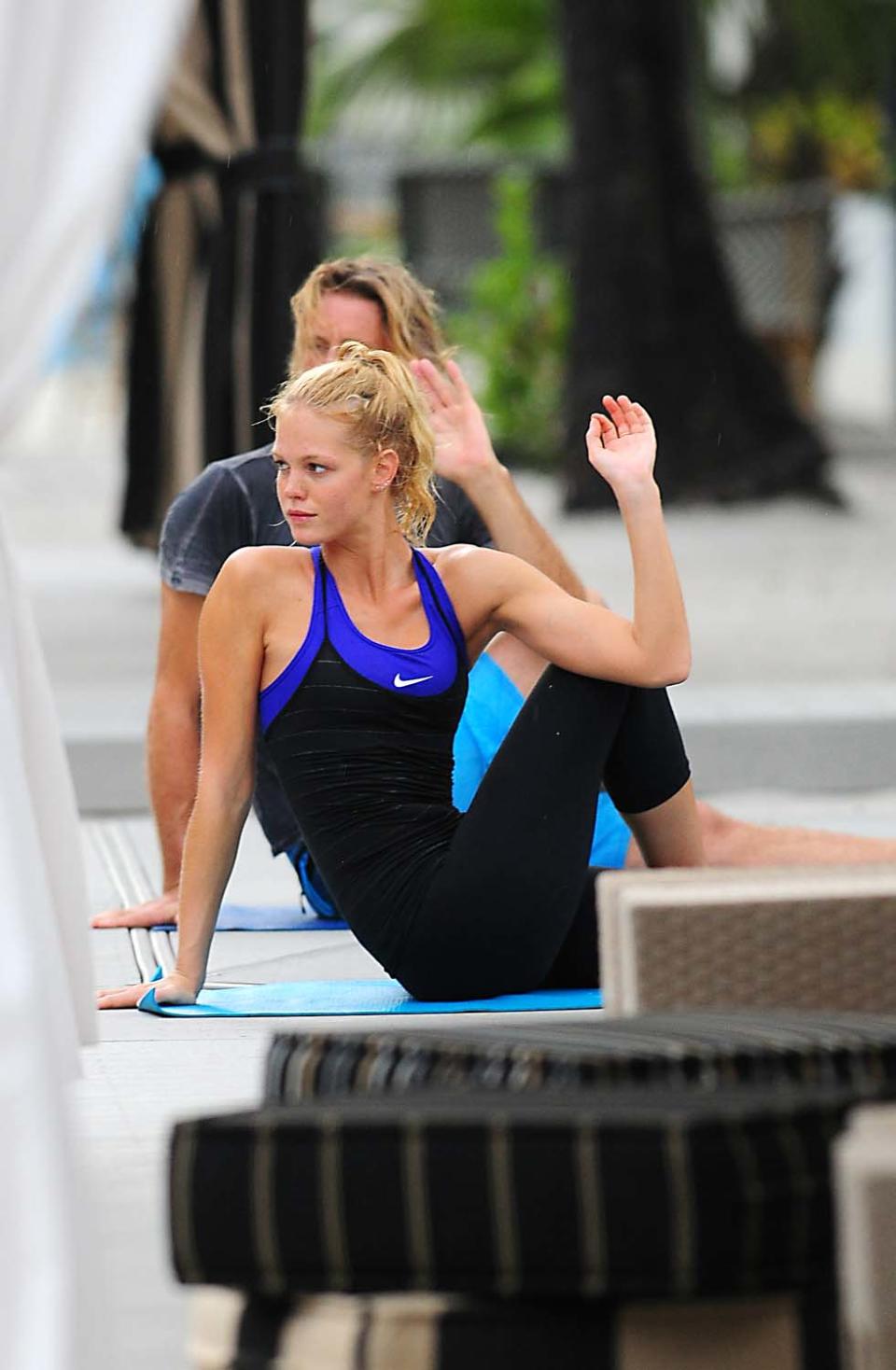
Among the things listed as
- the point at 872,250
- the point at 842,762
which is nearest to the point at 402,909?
the point at 842,762

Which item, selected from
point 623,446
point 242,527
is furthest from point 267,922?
point 623,446

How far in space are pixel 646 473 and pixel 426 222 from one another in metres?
11.7

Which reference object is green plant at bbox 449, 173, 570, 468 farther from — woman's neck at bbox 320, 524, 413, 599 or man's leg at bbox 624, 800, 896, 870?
woman's neck at bbox 320, 524, 413, 599

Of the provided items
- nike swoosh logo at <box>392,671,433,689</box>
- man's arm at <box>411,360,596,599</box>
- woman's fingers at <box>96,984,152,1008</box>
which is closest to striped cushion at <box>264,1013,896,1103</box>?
nike swoosh logo at <box>392,671,433,689</box>

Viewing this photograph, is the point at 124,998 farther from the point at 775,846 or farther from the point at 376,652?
the point at 775,846

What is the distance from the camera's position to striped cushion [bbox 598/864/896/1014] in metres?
2.17

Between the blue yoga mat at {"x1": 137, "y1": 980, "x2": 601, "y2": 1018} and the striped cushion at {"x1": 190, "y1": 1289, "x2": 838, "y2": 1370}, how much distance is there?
1478 mm

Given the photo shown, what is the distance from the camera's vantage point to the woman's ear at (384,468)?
3143 millimetres

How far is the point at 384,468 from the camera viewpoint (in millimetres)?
3156

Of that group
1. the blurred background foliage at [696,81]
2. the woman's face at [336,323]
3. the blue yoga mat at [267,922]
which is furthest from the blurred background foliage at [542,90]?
the woman's face at [336,323]

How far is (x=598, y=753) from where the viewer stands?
10.3 ft

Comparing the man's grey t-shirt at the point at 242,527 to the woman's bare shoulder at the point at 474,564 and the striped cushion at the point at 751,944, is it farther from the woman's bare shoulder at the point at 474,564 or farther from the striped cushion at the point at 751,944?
the striped cushion at the point at 751,944

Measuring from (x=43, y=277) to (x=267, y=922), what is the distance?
2015 mm

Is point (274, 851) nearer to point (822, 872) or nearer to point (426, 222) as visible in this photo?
point (822, 872)
